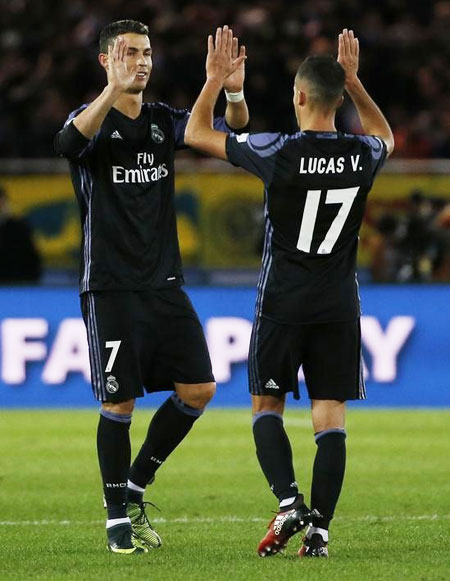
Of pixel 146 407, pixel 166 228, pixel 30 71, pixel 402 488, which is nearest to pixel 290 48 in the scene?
pixel 30 71

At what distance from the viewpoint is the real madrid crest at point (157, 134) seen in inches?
255

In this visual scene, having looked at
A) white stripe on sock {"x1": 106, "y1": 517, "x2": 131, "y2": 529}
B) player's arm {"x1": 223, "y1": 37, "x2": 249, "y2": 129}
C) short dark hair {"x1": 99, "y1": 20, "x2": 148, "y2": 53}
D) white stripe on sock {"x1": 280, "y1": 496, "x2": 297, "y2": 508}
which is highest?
short dark hair {"x1": 99, "y1": 20, "x2": 148, "y2": 53}

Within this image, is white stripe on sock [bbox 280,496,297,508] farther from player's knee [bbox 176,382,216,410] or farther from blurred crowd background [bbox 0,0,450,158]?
blurred crowd background [bbox 0,0,450,158]

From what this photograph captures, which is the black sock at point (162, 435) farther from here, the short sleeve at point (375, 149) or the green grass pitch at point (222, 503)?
the short sleeve at point (375, 149)

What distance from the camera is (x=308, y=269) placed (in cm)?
611

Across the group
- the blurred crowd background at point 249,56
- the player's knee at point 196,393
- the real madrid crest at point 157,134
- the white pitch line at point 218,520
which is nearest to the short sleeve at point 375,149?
the real madrid crest at point 157,134

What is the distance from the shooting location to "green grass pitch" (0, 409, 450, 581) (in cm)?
585

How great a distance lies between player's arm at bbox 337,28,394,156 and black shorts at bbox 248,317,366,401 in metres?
0.88

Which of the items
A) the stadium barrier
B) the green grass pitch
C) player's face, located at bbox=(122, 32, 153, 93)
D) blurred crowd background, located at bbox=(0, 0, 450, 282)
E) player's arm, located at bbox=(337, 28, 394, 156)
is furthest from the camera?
blurred crowd background, located at bbox=(0, 0, 450, 282)

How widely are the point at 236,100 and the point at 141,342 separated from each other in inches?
46.3

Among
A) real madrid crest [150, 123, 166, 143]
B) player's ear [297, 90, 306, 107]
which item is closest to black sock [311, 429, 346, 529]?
player's ear [297, 90, 306, 107]

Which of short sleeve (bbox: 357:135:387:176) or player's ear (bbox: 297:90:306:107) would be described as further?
short sleeve (bbox: 357:135:387:176)

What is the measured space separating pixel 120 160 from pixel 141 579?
1884 mm

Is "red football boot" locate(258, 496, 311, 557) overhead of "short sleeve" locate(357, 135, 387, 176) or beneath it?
beneath
